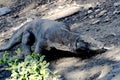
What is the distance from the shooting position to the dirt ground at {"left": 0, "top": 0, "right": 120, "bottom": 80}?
217 inches

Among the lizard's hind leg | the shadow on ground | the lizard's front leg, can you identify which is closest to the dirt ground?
the shadow on ground

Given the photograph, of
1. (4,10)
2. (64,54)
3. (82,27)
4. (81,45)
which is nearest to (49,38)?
(64,54)

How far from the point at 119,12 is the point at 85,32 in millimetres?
866

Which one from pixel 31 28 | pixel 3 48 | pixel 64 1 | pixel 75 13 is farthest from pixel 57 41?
pixel 64 1

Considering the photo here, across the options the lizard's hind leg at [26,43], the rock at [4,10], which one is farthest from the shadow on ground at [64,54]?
the rock at [4,10]

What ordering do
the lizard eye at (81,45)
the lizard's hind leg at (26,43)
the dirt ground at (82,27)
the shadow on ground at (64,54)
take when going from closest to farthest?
1. the dirt ground at (82,27)
2. the lizard eye at (81,45)
3. the shadow on ground at (64,54)
4. the lizard's hind leg at (26,43)

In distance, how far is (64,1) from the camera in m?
9.19

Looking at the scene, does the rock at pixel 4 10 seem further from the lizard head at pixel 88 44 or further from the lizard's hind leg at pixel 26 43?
the lizard head at pixel 88 44

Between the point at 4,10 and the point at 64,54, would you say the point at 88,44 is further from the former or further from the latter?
the point at 4,10

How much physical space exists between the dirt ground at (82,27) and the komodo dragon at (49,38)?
0.60ft

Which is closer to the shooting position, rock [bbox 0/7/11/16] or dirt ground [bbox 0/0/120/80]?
dirt ground [bbox 0/0/120/80]

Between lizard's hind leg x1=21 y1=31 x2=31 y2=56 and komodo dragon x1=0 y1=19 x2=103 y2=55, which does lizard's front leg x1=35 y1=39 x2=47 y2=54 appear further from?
lizard's hind leg x1=21 y1=31 x2=31 y2=56

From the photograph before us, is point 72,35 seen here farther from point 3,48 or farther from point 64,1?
point 64,1

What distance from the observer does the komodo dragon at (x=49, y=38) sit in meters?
5.64
